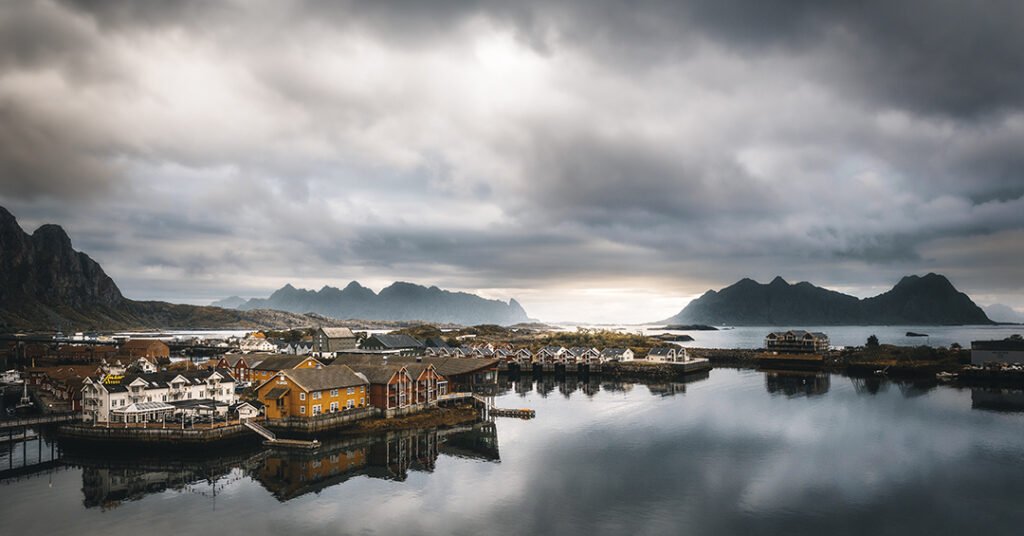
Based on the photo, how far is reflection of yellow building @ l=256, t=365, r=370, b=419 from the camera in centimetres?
5306

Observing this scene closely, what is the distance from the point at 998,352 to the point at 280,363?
114631mm

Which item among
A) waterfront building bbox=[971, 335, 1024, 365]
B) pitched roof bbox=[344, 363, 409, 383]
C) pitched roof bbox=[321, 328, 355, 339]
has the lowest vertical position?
waterfront building bbox=[971, 335, 1024, 365]

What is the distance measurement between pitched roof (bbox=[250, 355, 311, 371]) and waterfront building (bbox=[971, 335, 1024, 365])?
108113 millimetres

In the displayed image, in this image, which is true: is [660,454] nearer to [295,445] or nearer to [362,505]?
[362,505]

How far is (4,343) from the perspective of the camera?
150 meters

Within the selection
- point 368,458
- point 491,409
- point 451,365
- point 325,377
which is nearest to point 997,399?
point 491,409

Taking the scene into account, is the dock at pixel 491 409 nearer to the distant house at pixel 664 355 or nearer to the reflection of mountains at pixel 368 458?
the reflection of mountains at pixel 368 458

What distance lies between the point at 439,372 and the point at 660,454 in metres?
33.1

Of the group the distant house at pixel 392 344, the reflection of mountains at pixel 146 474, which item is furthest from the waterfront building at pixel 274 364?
the distant house at pixel 392 344

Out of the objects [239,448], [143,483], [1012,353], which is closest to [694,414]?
[239,448]

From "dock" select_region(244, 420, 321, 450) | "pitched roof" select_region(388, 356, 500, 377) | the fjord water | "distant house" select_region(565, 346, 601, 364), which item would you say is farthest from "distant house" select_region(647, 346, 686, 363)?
"dock" select_region(244, 420, 321, 450)

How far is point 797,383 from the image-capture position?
97.9m

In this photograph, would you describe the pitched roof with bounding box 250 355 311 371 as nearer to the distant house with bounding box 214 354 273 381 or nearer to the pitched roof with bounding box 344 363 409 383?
the distant house with bounding box 214 354 273 381

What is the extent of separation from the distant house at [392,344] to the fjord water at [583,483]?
48171 millimetres
